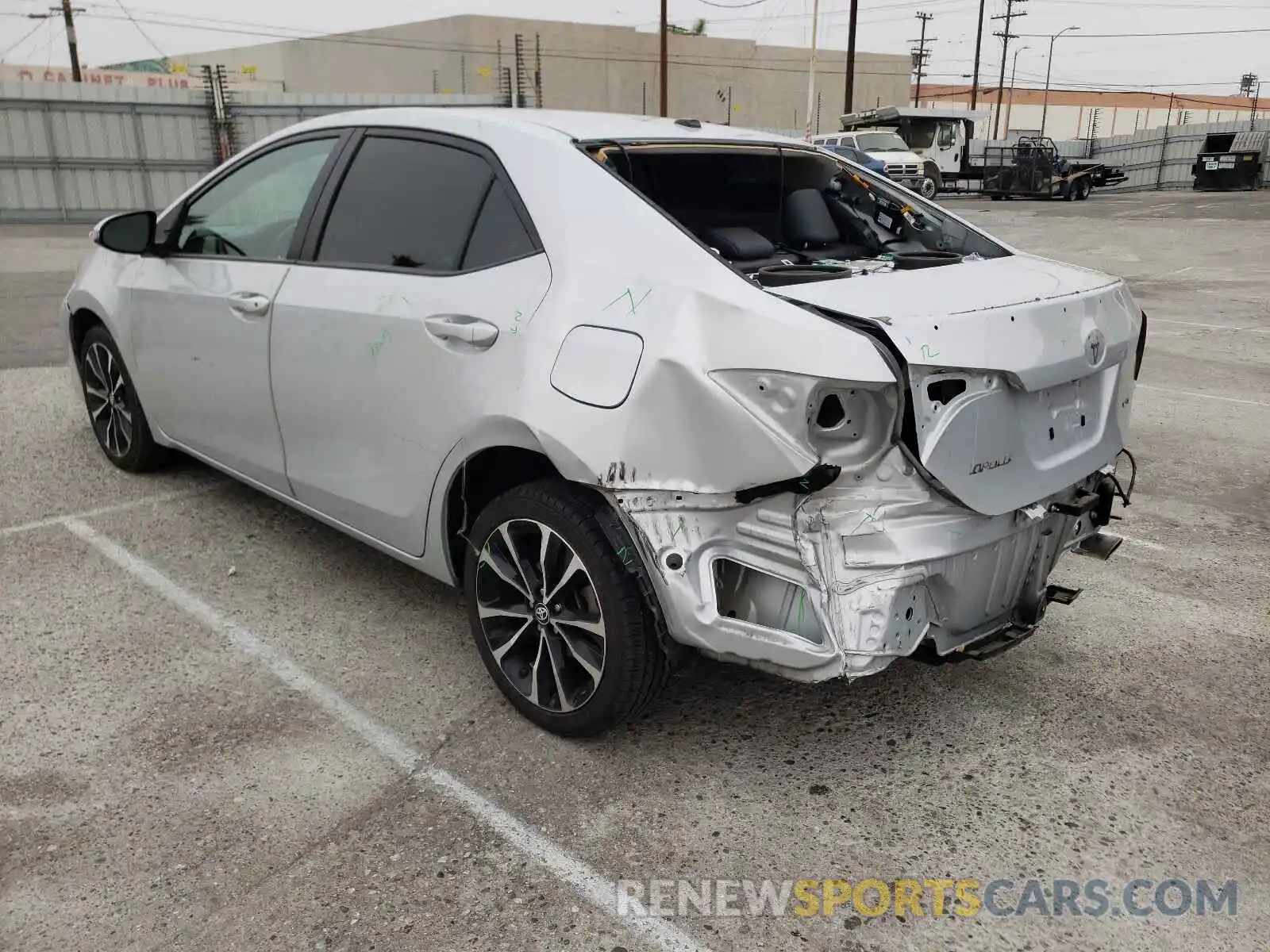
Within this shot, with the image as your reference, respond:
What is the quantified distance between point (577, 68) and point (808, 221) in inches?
2089

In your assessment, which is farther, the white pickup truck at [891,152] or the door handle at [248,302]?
the white pickup truck at [891,152]

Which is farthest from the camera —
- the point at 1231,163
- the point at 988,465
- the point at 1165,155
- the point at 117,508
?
the point at 1165,155

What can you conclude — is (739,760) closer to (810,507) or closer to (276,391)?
(810,507)

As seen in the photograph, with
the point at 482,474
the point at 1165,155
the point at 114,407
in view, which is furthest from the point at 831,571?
the point at 1165,155

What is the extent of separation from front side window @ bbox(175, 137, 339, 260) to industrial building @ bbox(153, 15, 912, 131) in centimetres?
4435

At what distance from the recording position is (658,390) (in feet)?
8.07

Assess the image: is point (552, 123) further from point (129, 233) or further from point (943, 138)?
point (943, 138)

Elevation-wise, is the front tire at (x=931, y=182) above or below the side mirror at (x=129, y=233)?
below

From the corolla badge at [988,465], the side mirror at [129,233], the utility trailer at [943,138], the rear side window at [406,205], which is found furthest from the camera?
the utility trailer at [943,138]

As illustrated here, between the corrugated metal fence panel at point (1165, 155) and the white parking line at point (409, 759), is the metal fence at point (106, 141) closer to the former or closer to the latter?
the white parking line at point (409, 759)

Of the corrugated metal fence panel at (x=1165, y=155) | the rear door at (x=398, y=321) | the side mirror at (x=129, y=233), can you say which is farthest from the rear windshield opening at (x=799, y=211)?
the corrugated metal fence panel at (x=1165, y=155)

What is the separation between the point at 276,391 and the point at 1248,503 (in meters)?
4.46

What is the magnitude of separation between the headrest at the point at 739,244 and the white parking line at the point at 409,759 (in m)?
1.77

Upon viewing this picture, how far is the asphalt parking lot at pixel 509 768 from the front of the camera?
2330mm
